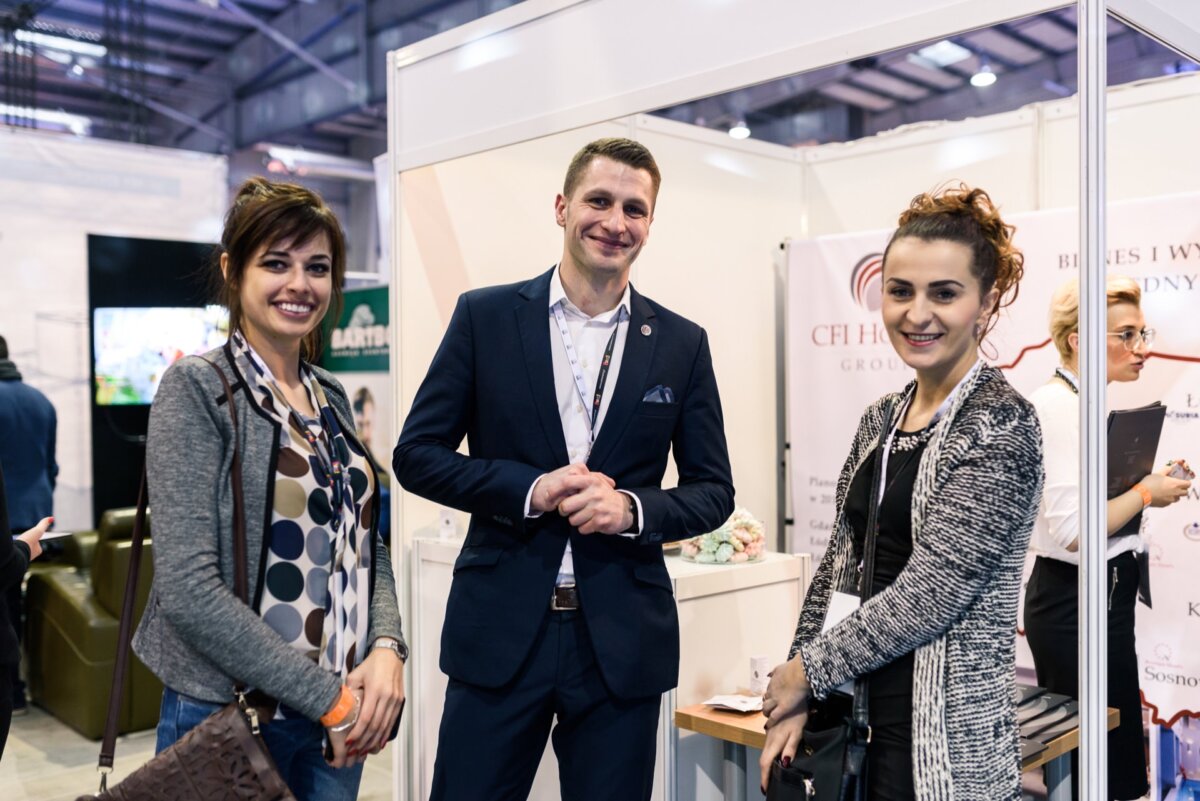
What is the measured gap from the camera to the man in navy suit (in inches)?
71.9

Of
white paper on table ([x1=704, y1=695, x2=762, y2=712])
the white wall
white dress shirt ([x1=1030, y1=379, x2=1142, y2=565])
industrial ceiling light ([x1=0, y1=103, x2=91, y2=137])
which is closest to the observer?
white dress shirt ([x1=1030, y1=379, x2=1142, y2=565])

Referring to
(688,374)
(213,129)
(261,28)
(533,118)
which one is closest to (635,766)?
(688,374)

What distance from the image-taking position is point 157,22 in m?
10.3

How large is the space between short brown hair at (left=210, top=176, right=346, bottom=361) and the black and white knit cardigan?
0.99 metres

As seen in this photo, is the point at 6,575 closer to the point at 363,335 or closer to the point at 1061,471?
the point at 1061,471

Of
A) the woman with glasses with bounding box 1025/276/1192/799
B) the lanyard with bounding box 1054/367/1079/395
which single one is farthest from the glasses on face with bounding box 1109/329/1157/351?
the lanyard with bounding box 1054/367/1079/395

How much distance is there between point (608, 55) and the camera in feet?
8.23

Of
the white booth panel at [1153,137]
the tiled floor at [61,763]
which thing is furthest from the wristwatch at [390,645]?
the tiled floor at [61,763]

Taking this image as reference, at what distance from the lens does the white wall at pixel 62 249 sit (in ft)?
21.4

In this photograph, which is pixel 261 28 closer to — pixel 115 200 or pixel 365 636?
pixel 115 200

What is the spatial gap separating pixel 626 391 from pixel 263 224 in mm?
672

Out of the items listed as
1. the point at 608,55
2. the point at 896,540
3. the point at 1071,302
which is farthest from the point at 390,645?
the point at 608,55

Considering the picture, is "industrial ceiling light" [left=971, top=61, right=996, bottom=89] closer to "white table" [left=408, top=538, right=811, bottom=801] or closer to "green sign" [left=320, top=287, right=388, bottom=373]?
"white table" [left=408, top=538, right=811, bottom=801]

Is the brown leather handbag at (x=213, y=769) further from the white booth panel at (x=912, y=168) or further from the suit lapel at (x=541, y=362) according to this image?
the white booth panel at (x=912, y=168)
